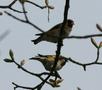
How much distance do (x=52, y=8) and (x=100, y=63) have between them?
2.83 ft

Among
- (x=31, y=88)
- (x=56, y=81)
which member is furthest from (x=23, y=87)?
(x=56, y=81)

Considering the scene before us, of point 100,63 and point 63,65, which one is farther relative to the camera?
point 63,65

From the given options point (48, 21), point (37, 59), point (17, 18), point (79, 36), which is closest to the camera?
point (79, 36)

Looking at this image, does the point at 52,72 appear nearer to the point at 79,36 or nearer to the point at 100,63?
the point at 100,63

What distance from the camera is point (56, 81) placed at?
16.9 ft

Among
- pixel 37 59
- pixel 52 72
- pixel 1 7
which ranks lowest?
pixel 37 59

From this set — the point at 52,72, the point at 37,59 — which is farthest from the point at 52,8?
the point at 37,59

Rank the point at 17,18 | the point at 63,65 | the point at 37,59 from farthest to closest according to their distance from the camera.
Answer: the point at 37,59 → the point at 63,65 → the point at 17,18

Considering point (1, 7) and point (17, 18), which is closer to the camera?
point (17, 18)

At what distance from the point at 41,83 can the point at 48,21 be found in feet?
2.64

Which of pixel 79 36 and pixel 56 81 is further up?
pixel 79 36

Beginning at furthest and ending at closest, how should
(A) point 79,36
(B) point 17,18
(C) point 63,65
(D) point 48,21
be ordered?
1. (C) point 63,65
2. (D) point 48,21
3. (B) point 17,18
4. (A) point 79,36

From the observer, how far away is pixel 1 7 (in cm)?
517

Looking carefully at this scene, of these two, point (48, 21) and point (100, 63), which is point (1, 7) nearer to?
point (48, 21)
